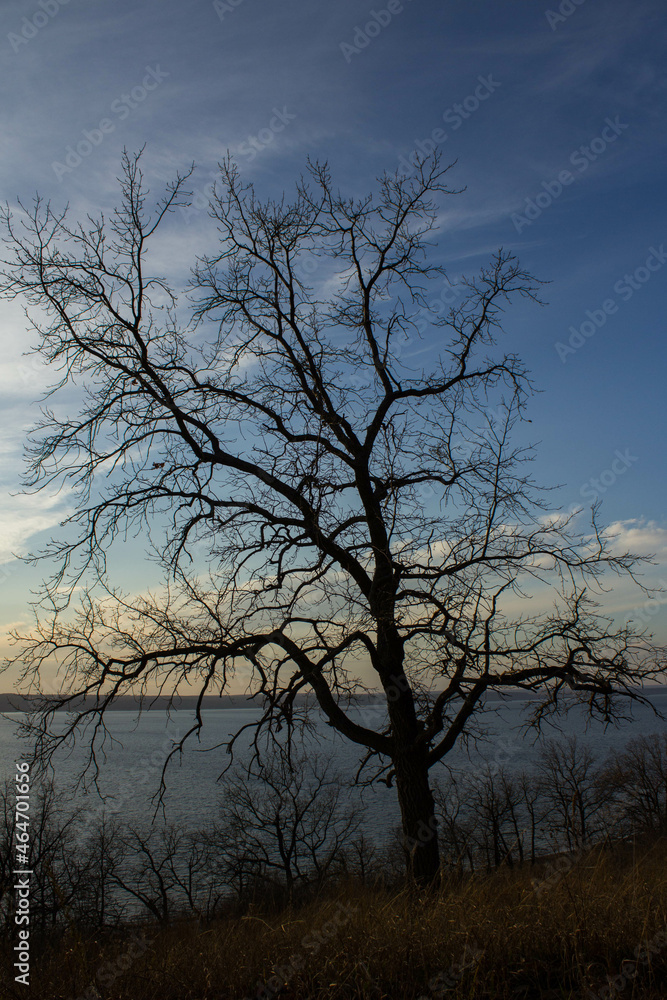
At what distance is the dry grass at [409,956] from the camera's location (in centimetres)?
353

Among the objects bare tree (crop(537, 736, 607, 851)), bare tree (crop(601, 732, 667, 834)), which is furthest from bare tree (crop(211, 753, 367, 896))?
bare tree (crop(601, 732, 667, 834))

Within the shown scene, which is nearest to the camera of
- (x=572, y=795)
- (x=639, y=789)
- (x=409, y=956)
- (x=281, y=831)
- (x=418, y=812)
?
(x=409, y=956)

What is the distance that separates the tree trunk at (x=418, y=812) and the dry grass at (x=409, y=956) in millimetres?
3747

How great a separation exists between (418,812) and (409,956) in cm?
492

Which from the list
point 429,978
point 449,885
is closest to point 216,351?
point 449,885

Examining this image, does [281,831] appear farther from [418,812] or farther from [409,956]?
[409,956]

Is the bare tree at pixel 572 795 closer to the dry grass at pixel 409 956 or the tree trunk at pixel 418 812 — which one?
the tree trunk at pixel 418 812

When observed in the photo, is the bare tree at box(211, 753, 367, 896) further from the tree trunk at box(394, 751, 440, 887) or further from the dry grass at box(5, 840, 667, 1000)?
the dry grass at box(5, 840, 667, 1000)

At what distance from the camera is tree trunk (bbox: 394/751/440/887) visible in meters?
8.02

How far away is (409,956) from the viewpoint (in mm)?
3740

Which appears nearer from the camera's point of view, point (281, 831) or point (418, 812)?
point (418, 812)

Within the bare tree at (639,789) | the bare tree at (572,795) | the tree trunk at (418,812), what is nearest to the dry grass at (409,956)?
the tree trunk at (418,812)

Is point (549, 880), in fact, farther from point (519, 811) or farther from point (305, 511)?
point (519, 811)

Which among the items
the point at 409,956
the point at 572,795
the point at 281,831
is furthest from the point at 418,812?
the point at 572,795
